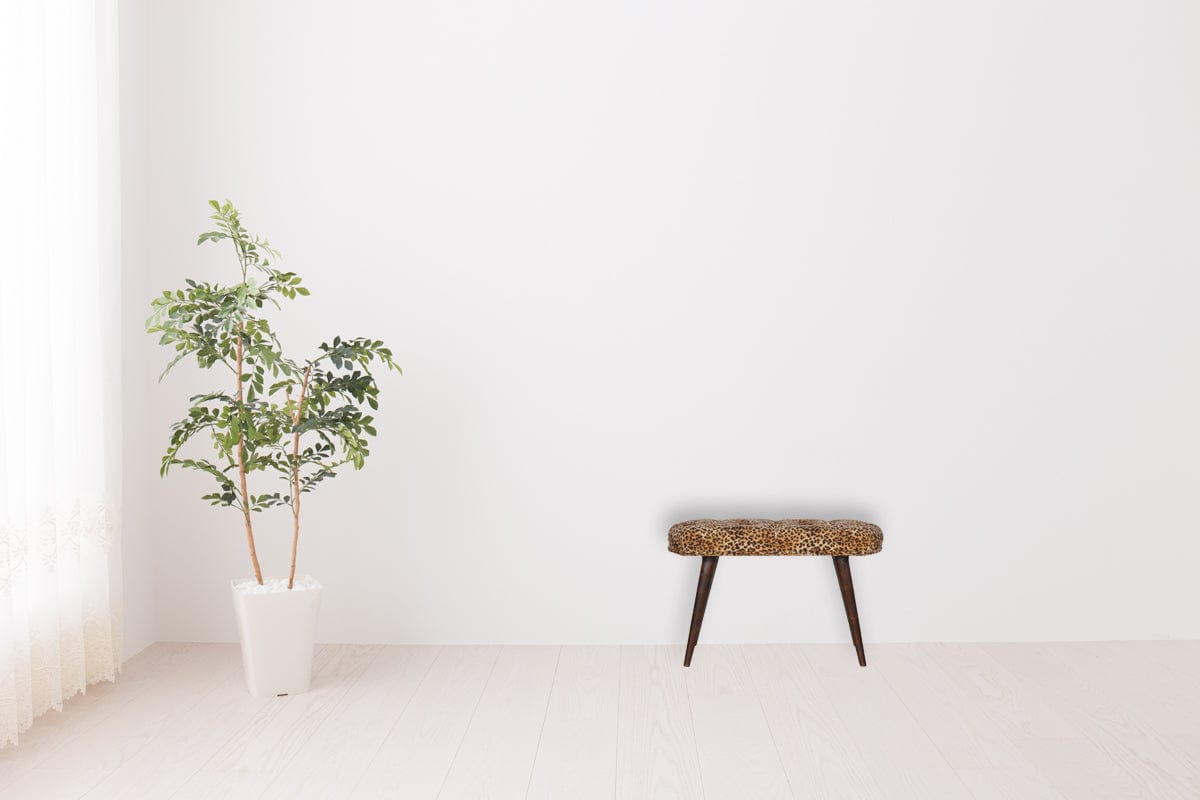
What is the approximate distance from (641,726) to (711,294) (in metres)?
1.34

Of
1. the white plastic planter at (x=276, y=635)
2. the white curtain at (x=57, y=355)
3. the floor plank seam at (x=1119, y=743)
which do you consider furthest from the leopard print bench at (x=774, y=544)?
the white curtain at (x=57, y=355)

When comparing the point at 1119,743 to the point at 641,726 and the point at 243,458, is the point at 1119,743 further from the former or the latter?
the point at 243,458

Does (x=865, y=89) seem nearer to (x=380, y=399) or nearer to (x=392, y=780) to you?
(x=380, y=399)

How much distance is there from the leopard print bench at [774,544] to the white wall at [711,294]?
20 centimetres

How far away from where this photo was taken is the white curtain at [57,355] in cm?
240

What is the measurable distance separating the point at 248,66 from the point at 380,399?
1.10 metres

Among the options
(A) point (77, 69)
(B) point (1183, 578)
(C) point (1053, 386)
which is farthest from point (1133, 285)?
(A) point (77, 69)

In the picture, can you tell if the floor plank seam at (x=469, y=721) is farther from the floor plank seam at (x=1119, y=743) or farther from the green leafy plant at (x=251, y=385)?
the floor plank seam at (x=1119, y=743)

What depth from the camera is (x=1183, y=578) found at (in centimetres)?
329

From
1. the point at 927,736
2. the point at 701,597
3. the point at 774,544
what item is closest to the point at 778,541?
the point at 774,544

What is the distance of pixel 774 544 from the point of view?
299 centimetres

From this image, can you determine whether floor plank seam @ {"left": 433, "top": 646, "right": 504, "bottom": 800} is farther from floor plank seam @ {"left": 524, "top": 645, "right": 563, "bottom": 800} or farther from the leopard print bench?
the leopard print bench

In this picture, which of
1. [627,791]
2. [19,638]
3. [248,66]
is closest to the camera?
[627,791]

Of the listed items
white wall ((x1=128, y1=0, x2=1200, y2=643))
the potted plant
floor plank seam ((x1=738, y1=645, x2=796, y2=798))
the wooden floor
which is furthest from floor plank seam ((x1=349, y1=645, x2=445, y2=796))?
floor plank seam ((x1=738, y1=645, x2=796, y2=798))
